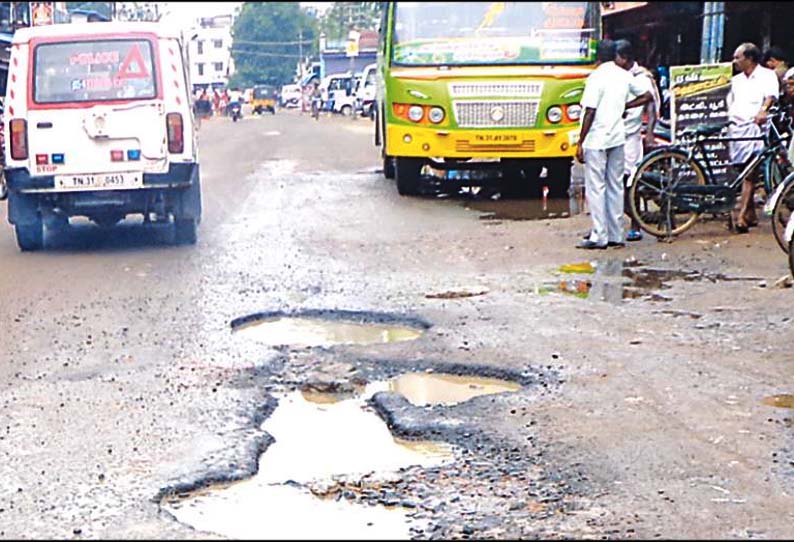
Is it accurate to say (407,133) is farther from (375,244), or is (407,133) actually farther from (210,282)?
(210,282)

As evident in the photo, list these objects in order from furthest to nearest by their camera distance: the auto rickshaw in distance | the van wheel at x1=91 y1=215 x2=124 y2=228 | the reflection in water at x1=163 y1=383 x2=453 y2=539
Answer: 1. the auto rickshaw in distance
2. the van wheel at x1=91 y1=215 x2=124 y2=228
3. the reflection in water at x1=163 y1=383 x2=453 y2=539

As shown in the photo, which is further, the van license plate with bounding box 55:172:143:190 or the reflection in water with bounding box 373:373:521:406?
the van license plate with bounding box 55:172:143:190

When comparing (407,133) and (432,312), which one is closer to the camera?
(432,312)

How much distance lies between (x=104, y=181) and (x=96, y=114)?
59 centimetres

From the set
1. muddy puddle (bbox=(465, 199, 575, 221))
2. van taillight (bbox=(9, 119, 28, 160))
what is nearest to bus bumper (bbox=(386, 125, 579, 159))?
muddy puddle (bbox=(465, 199, 575, 221))

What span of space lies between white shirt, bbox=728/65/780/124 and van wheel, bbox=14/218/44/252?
6452 mm

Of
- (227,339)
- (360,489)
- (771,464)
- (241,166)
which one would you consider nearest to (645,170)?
(227,339)

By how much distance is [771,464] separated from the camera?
15.1 ft

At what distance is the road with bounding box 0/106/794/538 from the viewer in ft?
13.8

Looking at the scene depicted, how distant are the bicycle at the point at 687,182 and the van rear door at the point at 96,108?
14.0ft

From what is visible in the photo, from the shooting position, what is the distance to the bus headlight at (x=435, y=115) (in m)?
13.4

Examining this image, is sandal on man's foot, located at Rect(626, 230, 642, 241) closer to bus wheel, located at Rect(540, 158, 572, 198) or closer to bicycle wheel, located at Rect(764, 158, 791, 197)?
bicycle wheel, located at Rect(764, 158, 791, 197)

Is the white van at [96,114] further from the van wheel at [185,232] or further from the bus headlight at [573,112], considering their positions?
the bus headlight at [573,112]

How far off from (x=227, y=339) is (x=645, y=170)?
4736mm
